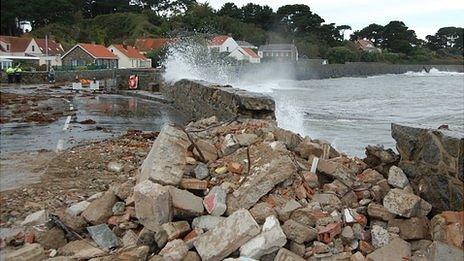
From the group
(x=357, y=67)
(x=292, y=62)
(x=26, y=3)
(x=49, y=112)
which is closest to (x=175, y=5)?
(x=292, y=62)

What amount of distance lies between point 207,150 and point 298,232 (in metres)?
1.57

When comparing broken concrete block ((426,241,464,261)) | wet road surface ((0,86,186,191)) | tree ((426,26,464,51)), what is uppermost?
tree ((426,26,464,51))

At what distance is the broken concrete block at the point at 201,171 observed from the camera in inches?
183

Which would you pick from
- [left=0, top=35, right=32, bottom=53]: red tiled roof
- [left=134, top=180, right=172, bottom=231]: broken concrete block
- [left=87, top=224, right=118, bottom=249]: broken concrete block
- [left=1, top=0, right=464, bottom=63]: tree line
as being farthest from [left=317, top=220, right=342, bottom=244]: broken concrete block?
[left=1, top=0, right=464, bottom=63]: tree line

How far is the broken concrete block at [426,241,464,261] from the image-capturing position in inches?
144

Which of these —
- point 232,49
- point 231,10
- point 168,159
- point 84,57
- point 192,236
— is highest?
point 231,10

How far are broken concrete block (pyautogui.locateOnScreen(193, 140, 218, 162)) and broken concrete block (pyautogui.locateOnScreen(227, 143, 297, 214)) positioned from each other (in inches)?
20.6

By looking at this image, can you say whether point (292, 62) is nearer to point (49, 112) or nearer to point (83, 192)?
point (49, 112)

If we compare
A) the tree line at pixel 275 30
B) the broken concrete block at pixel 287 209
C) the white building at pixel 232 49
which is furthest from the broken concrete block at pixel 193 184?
the white building at pixel 232 49

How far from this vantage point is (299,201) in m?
4.29

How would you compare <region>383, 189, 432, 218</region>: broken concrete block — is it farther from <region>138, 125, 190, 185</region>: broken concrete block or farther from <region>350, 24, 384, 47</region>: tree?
<region>350, 24, 384, 47</region>: tree

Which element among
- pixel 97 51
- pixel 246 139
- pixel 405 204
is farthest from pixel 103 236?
pixel 97 51

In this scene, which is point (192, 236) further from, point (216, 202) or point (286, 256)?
point (286, 256)

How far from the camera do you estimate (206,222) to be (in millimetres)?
4074
